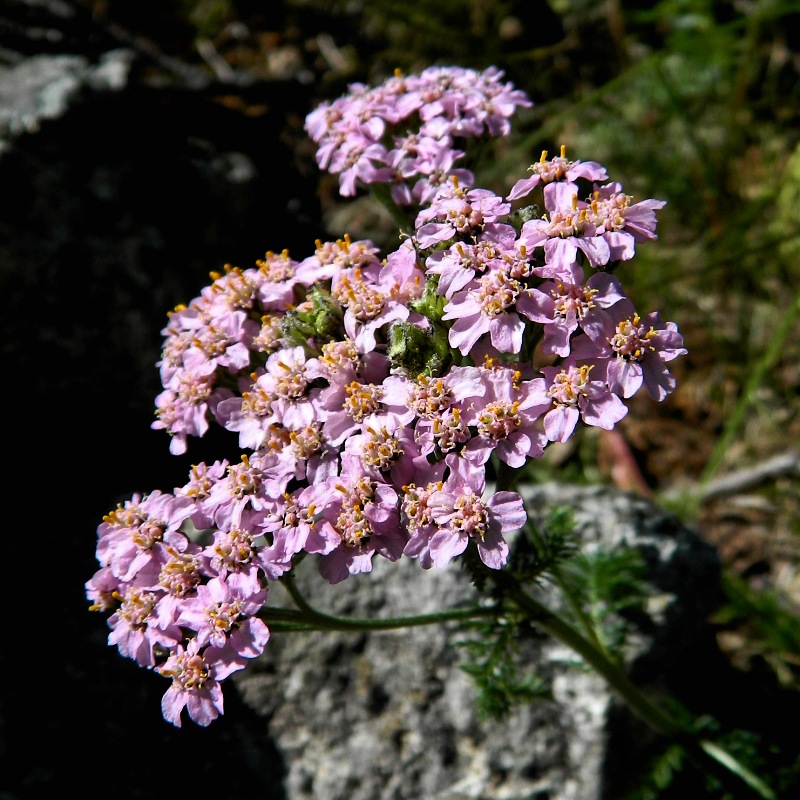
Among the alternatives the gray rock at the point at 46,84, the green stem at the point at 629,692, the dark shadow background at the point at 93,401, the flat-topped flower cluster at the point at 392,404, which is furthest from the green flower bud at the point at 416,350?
the gray rock at the point at 46,84

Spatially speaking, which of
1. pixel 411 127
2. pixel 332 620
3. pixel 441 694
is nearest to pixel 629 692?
pixel 441 694

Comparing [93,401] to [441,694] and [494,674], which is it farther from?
[494,674]

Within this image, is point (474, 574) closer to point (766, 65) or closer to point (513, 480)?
point (513, 480)

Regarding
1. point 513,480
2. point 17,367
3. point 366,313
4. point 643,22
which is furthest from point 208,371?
point 643,22

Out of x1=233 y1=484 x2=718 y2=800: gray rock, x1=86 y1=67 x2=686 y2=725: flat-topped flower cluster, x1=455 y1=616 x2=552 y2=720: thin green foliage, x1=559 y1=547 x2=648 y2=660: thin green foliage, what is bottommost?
x1=233 y1=484 x2=718 y2=800: gray rock

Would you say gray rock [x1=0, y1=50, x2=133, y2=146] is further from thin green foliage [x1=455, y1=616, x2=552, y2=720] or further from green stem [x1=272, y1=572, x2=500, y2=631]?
thin green foliage [x1=455, y1=616, x2=552, y2=720]

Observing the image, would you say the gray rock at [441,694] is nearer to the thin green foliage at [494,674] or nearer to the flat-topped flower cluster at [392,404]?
the thin green foliage at [494,674]

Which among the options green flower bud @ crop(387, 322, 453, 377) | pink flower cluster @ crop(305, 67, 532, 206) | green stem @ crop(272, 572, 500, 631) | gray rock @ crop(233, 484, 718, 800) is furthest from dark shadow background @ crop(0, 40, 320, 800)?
green flower bud @ crop(387, 322, 453, 377)
